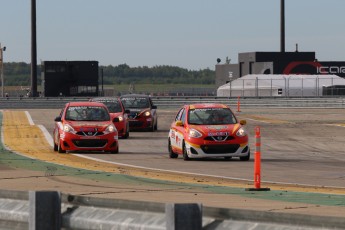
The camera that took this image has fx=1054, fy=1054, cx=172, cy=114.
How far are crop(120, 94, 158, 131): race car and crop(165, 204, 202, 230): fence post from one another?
3562cm

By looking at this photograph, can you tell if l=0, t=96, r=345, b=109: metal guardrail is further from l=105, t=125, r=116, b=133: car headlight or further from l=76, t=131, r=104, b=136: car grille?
l=76, t=131, r=104, b=136: car grille

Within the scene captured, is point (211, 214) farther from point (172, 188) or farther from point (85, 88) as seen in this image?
point (85, 88)

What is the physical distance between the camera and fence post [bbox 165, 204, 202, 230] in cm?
588

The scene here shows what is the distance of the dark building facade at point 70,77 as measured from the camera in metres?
90.3

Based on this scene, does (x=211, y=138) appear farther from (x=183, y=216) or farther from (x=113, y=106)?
(x=183, y=216)

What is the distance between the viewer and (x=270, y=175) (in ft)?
67.8

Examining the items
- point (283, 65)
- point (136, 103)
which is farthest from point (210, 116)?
point (283, 65)

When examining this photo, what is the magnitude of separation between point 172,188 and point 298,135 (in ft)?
76.9

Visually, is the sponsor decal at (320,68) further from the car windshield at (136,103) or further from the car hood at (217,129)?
the car hood at (217,129)

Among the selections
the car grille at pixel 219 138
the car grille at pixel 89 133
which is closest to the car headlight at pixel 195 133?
the car grille at pixel 219 138

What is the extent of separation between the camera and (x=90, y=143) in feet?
91.9

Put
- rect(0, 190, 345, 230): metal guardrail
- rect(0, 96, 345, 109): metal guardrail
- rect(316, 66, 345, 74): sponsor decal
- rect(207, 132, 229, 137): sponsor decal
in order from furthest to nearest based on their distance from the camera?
rect(316, 66, 345, 74): sponsor decal, rect(0, 96, 345, 109): metal guardrail, rect(207, 132, 229, 137): sponsor decal, rect(0, 190, 345, 230): metal guardrail

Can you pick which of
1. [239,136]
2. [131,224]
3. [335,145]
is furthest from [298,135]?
[131,224]

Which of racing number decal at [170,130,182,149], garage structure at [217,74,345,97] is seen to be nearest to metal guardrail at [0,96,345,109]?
garage structure at [217,74,345,97]
